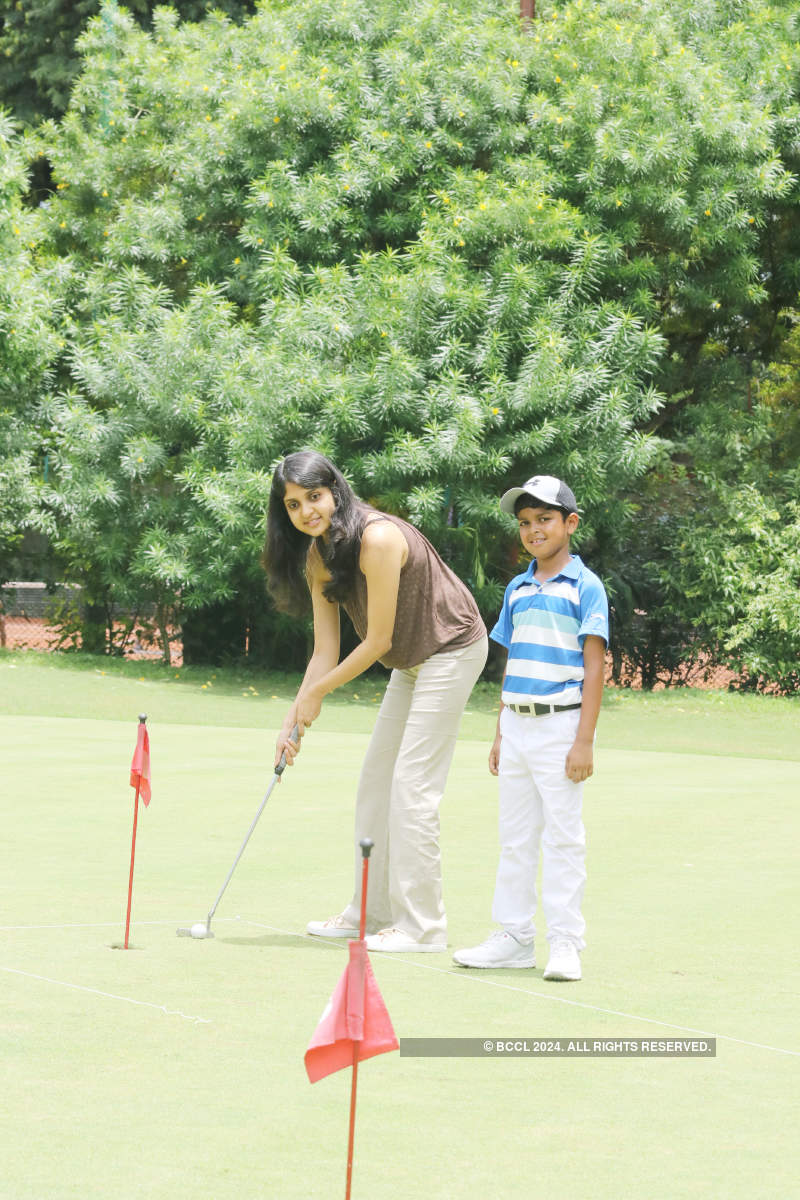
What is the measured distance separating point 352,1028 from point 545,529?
9.10ft

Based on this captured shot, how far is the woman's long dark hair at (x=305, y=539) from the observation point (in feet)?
17.6

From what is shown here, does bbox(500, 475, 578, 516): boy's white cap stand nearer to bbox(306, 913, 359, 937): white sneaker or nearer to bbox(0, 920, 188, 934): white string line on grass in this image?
bbox(306, 913, 359, 937): white sneaker

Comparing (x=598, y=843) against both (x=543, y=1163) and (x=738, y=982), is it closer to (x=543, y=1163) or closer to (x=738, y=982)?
(x=738, y=982)

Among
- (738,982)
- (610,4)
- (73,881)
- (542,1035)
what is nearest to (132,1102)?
(542,1035)

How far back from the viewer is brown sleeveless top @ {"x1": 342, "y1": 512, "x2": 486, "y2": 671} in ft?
18.2

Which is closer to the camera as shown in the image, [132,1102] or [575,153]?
[132,1102]

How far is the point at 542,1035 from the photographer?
172 inches

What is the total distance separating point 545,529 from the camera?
5.26 metres

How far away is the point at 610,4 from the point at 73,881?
55.2ft

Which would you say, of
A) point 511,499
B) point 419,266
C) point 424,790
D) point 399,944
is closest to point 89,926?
point 399,944

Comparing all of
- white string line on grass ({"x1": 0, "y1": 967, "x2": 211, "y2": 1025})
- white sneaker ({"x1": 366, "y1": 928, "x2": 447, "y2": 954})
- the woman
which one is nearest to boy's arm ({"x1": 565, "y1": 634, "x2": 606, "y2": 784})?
the woman

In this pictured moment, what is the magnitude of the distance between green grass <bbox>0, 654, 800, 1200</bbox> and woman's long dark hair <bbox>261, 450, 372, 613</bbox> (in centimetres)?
127

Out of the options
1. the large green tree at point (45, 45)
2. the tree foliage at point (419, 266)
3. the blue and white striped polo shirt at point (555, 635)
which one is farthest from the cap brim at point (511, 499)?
the large green tree at point (45, 45)

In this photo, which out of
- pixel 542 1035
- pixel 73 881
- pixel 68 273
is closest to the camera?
pixel 542 1035
